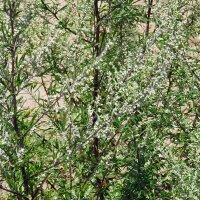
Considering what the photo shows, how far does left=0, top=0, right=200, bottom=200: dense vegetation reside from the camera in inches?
142

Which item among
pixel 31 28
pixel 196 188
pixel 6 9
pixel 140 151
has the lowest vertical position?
pixel 196 188

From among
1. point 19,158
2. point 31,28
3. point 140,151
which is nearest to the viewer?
point 19,158

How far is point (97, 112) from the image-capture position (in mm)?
4879

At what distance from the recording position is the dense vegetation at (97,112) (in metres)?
3.62

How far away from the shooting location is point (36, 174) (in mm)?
3826

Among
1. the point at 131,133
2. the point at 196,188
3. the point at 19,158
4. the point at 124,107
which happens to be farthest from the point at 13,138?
the point at 196,188

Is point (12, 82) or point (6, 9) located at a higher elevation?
point (6, 9)

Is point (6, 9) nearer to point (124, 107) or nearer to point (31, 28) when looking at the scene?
point (124, 107)

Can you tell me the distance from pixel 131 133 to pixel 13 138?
1.49 metres

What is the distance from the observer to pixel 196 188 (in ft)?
12.4

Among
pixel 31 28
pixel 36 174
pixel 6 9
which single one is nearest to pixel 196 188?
pixel 36 174

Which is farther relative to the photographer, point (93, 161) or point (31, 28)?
point (31, 28)

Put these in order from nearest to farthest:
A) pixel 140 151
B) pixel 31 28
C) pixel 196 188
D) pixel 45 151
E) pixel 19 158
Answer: pixel 19 158 → pixel 196 188 → pixel 45 151 → pixel 140 151 → pixel 31 28

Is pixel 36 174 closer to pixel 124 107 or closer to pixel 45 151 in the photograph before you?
pixel 45 151
